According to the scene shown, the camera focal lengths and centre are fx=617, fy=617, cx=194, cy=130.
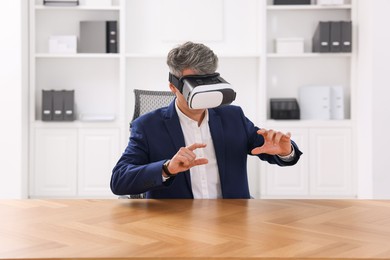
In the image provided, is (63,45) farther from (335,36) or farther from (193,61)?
(193,61)

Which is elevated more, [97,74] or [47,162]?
[97,74]

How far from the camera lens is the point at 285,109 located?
559 cm

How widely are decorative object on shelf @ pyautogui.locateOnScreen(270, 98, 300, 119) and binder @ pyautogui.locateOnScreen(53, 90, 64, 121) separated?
1.91 m

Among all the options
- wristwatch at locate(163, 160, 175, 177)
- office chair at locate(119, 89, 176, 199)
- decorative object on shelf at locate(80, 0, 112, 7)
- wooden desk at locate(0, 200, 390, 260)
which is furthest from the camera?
decorative object on shelf at locate(80, 0, 112, 7)

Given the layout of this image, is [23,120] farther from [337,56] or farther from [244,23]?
[337,56]

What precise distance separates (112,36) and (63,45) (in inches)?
17.7

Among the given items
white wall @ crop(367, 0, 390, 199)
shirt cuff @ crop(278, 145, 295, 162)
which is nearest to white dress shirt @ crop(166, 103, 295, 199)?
shirt cuff @ crop(278, 145, 295, 162)

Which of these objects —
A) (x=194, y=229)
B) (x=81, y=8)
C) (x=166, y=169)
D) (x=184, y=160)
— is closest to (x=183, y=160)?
(x=184, y=160)

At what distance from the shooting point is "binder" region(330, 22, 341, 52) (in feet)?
17.9

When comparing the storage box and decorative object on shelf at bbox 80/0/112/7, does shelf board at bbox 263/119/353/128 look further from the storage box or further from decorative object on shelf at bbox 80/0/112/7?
decorative object on shelf at bbox 80/0/112/7

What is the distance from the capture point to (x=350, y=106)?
5.75 metres

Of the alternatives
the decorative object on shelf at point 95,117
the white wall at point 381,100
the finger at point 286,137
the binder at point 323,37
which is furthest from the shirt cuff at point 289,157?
the decorative object on shelf at point 95,117

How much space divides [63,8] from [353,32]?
264 cm

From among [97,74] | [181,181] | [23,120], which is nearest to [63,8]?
[97,74]
